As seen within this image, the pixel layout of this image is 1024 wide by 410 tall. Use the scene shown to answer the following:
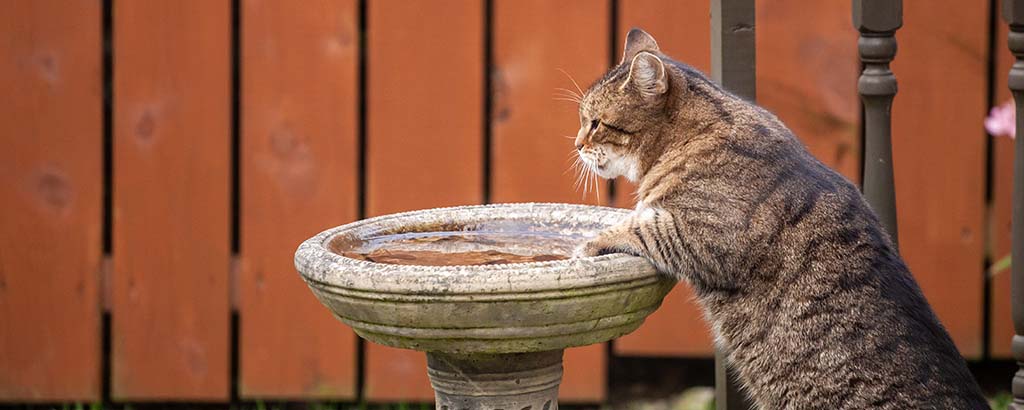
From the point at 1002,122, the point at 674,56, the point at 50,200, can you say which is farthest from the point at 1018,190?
the point at 50,200

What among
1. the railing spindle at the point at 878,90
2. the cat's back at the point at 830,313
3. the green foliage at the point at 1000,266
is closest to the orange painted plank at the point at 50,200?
the cat's back at the point at 830,313

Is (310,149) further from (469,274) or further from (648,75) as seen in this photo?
(469,274)

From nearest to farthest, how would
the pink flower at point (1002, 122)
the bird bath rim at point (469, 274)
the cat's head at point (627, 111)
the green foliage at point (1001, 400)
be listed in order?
the bird bath rim at point (469, 274) < the cat's head at point (627, 111) < the pink flower at point (1002, 122) < the green foliage at point (1001, 400)

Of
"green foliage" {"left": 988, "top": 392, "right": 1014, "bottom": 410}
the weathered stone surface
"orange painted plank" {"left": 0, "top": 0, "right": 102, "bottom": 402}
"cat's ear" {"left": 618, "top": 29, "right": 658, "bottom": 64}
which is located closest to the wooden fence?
"orange painted plank" {"left": 0, "top": 0, "right": 102, "bottom": 402}

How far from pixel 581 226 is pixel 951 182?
1438 millimetres

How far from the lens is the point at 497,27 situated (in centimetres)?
386

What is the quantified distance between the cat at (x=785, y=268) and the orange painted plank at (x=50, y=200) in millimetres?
1757

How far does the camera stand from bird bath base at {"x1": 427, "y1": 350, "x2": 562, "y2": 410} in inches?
106

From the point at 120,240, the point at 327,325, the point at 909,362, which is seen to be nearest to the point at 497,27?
the point at 327,325

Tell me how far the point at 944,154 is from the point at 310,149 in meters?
1.72

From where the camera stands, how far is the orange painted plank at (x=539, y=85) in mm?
3844

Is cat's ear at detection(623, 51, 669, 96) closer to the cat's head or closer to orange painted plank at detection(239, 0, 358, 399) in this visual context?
the cat's head

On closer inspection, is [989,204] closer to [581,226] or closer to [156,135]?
[581,226]

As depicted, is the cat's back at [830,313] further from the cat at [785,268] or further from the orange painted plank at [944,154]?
the orange painted plank at [944,154]
